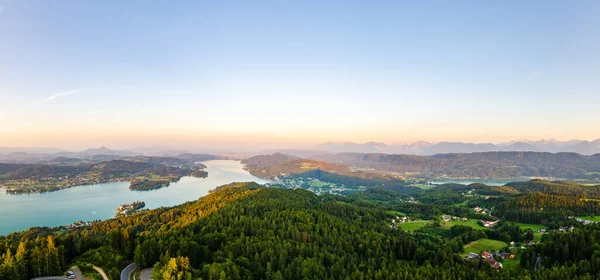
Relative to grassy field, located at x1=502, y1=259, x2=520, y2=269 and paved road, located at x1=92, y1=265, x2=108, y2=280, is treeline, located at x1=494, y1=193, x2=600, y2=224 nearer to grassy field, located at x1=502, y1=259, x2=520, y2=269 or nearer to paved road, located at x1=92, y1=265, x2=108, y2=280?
grassy field, located at x1=502, y1=259, x2=520, y2=269

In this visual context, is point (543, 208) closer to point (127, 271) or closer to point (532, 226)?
point (532, 226)

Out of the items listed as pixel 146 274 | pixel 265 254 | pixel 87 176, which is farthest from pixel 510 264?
pixel 87 176

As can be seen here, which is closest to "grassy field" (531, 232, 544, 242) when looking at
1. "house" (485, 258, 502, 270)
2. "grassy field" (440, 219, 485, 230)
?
"grassy field" (440, 219, 485, 230)

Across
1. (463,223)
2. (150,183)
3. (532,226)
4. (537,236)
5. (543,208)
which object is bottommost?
(150,183)

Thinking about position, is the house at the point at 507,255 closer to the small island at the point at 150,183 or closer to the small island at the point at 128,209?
the small island at the point at 128,209

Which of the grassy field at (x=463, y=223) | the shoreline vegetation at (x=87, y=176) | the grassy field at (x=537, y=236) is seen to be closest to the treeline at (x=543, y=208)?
the grassy field at (x=463, y=223)

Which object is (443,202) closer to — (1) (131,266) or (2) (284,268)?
(2) (284,268)
